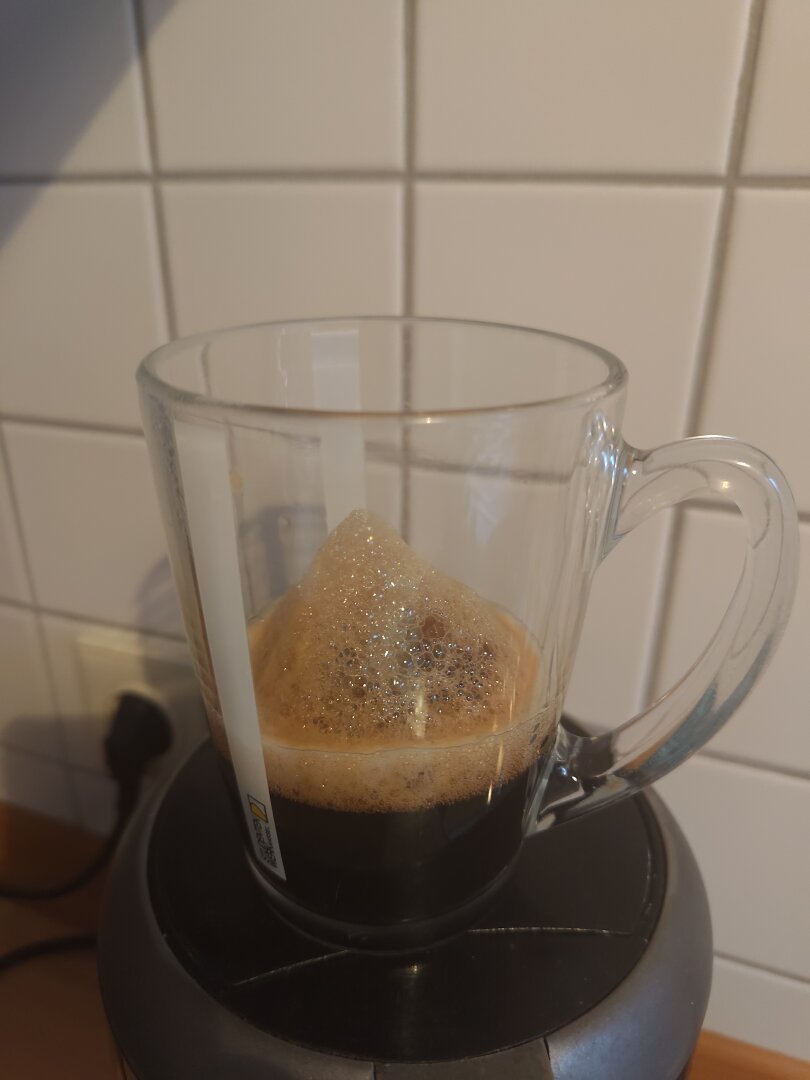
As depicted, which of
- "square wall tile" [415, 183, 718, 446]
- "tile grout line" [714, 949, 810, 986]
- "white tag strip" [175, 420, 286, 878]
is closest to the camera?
"white tag strip" [175, 420, 286, 878]

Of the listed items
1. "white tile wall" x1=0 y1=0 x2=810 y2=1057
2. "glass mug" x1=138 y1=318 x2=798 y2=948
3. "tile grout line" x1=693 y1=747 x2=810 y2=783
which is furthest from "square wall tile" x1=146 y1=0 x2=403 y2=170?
"tile grout line" x1=693 y1=747 x2=810 y2=783

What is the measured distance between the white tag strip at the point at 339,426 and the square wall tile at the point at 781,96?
188 millimetres

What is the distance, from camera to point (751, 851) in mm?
462

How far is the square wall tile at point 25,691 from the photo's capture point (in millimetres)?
599

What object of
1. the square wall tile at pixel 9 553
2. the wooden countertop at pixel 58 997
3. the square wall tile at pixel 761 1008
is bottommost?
the wooden countertop at pixel 58 997

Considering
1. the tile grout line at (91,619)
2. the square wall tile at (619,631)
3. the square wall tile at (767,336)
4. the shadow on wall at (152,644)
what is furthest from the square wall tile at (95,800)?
the square wall tile at (767,336)

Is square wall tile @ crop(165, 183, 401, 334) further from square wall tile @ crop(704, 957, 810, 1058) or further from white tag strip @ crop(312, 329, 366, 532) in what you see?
square wall tile @ crop(704, 957, 810, 1058)

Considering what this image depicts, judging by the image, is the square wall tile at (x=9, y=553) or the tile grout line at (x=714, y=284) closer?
the tile grout line at (x=714, y=284)

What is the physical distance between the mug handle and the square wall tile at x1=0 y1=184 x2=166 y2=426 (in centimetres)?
30

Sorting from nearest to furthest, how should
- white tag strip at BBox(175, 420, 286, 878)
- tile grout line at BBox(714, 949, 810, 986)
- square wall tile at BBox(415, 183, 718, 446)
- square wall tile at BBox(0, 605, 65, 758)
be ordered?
white tag strip at BBox(175, 420, 286, 878), square wall tile at BBox(415, 183, 718, 446), tile grout line at BBox(714, 949, 810, 986), square wall tile at BBox(0, 605, 65, 758)

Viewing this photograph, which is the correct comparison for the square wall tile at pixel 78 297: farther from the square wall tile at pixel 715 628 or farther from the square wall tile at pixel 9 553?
the square wall tile at pixel 715 628

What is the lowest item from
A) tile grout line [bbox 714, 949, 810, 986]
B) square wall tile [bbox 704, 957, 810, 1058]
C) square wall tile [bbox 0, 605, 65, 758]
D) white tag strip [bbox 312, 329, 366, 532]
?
square wall tile [bbox 704, 957, 810, 1058]

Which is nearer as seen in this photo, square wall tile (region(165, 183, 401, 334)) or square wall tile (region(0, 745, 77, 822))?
square wall tile (region(165, 183, 401, 334))

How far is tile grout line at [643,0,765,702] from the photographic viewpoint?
33cm
